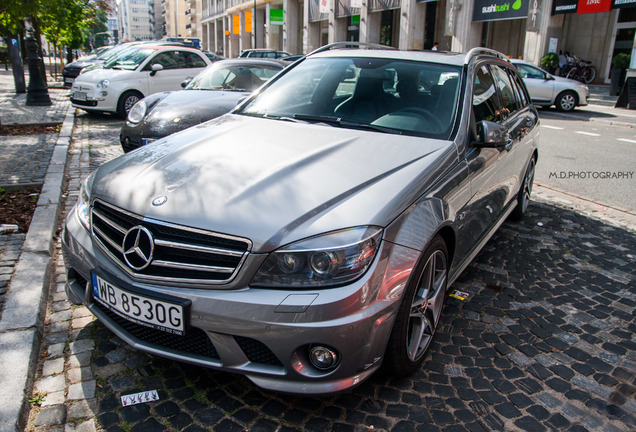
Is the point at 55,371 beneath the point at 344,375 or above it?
beneath

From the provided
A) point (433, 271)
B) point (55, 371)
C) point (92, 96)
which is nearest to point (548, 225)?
point (433, 271)

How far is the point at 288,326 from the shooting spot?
2.09 meters

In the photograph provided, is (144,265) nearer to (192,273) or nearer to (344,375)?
(192,273)

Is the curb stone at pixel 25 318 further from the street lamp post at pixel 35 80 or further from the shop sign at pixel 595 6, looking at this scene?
the shop sign at pixel 595 6

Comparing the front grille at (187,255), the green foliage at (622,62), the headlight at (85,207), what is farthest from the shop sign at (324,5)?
the front grille at (187,255)

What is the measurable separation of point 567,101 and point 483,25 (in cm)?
1729

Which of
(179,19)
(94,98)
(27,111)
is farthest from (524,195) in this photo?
(179,19)

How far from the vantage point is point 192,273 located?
7.30 ft

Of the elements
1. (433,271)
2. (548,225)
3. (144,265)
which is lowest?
(548,225)

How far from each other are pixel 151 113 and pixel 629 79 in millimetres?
17502

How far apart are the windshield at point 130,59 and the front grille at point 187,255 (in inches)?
427

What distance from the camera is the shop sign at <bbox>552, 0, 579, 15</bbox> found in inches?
905

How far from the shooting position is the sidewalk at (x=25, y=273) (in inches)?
96.9

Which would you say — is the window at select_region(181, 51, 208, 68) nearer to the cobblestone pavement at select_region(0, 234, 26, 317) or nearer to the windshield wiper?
the cobblestone pavement at select_region(0, 234, 26, 317)
